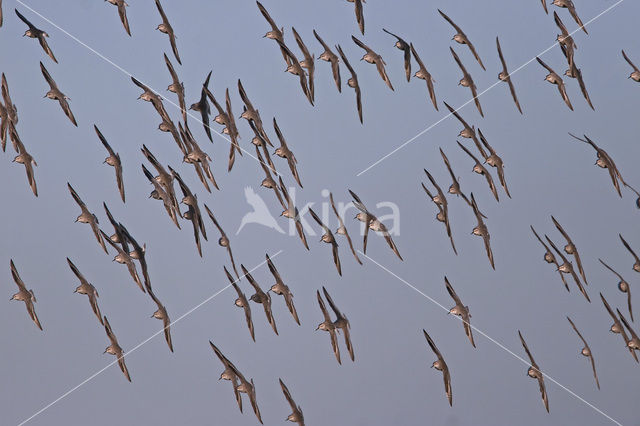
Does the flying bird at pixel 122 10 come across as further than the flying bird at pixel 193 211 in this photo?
No

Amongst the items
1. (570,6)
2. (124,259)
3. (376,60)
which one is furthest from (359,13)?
(124,259)

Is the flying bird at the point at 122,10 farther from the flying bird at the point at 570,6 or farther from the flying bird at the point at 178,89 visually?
the flying bird at the point at 570,6

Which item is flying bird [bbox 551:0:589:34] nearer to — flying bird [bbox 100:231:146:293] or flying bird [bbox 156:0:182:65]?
flying bird [bbox 156:0:182:65]

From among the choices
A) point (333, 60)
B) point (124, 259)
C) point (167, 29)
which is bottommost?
point (124, 259)

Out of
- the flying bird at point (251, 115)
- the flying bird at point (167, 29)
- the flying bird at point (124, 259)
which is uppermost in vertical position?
the flying bird at point (167, 29)

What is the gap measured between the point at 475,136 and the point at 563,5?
357 centimetres

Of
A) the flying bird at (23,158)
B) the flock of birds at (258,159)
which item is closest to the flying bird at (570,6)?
the flock of birds at (258,159)

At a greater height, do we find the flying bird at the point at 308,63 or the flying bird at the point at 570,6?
the flying bird at the point at 308,63

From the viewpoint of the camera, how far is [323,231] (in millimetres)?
29562

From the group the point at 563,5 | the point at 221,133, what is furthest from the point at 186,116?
the point at 563,5

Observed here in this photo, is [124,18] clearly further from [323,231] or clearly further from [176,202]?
[323,231]

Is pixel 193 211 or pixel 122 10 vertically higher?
pixel 122 10

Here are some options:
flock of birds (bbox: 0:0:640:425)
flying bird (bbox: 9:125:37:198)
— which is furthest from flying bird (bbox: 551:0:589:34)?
flying bird (bbox: 9:125:37:198)

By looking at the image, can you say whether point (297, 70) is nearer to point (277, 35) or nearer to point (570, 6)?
point (277, 35)
